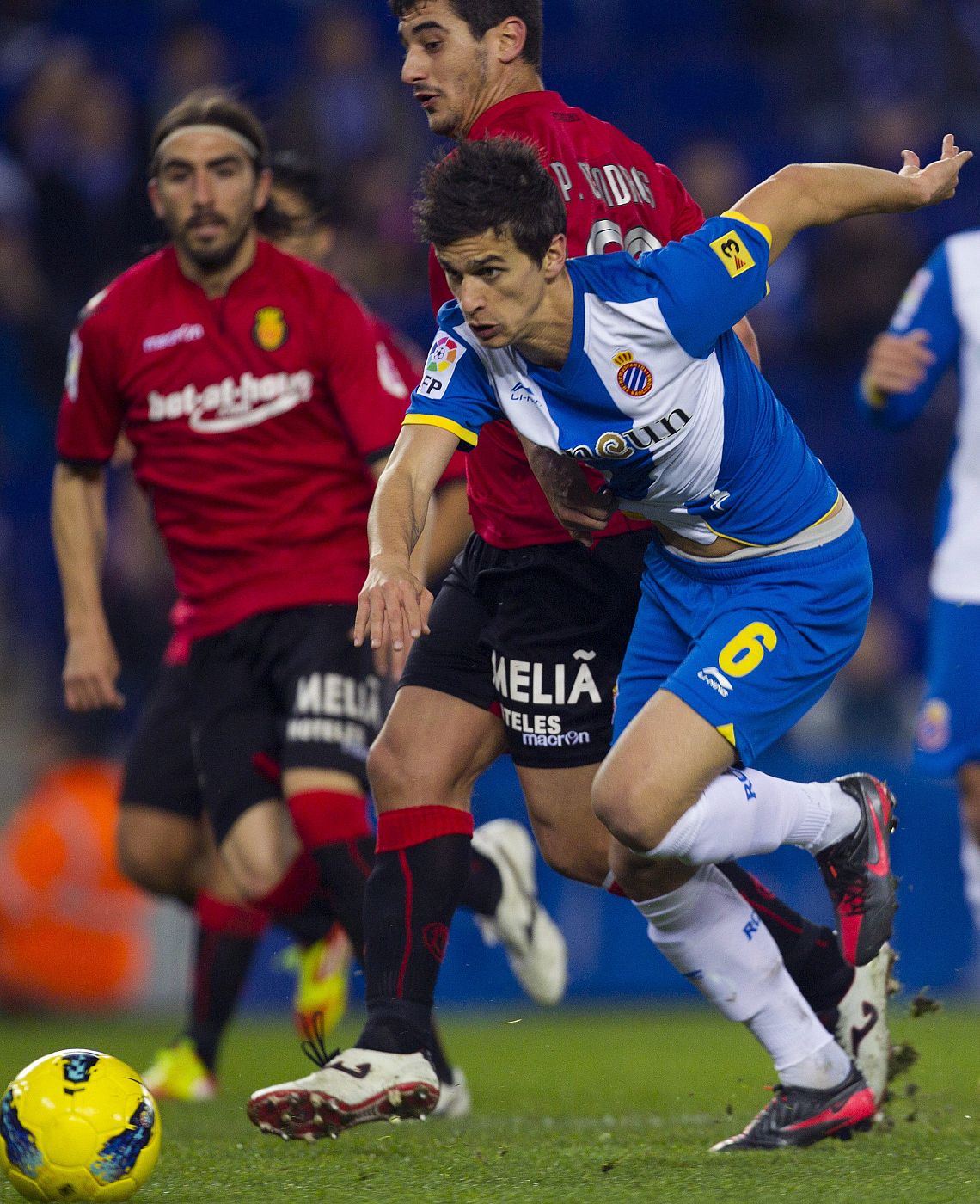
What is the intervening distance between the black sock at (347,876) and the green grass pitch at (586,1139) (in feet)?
1.78

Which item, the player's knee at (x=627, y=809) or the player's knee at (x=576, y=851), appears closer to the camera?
the player's knee at (x=627, y=809)

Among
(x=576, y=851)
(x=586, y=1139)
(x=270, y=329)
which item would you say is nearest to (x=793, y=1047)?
(x=586, y=1139)

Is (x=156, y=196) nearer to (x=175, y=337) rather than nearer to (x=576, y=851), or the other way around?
(x=175, y=337)

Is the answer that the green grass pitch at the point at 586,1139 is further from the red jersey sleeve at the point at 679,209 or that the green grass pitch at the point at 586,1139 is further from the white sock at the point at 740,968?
the red jersey sleeve at the point at 679,209

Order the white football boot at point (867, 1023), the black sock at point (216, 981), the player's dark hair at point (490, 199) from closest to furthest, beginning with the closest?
1. the player's dark hair at point (490, 199)
2. the white football boot at point (867, 1023)
3. the black sock at point (216, 981)

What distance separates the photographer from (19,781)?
9.31m

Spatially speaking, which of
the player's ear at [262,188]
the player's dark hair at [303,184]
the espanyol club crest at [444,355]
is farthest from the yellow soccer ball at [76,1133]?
the player's dark hair at [303,184]

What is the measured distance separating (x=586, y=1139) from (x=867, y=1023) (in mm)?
701

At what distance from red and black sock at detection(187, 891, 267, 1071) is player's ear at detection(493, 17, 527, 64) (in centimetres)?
281

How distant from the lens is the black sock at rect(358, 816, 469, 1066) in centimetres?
400

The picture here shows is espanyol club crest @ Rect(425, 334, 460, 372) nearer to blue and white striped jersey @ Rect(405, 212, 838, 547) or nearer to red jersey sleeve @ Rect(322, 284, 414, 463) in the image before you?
blue and white striped jersey @ Rect(405, 212, 838, 547)

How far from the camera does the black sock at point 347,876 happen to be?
496cm

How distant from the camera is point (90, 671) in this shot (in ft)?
17.7

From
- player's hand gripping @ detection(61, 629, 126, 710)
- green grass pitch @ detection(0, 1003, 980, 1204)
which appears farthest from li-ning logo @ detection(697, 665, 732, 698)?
player's hand gripping @ detection(61, 629, 126, 710)
